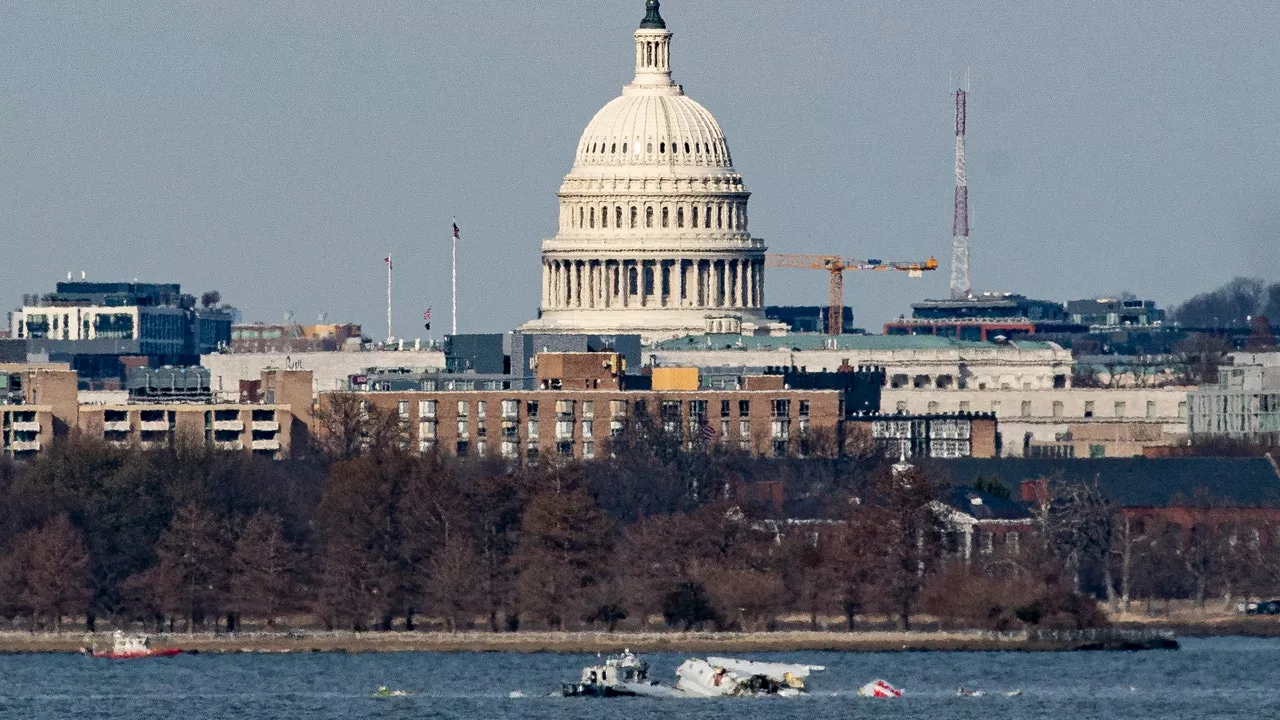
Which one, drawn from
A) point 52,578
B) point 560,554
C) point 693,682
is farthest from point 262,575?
point 693,682

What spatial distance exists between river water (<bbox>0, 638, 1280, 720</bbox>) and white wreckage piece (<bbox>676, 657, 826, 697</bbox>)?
77 centimetres

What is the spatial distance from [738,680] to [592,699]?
13.3 feet

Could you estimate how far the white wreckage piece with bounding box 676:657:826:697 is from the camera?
154 metres

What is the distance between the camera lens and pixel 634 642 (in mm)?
170625

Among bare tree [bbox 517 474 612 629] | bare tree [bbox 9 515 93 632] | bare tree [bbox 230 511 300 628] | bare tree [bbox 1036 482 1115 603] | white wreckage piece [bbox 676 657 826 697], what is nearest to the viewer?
white wreckage piece [bbox 676 657 826 697]

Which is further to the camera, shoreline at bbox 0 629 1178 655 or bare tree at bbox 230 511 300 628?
bare tree at bbox 230 511 300 628

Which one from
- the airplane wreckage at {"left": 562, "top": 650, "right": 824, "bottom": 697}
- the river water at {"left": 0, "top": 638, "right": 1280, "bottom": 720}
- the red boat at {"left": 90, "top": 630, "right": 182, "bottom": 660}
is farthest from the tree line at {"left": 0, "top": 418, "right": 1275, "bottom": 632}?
the airplane wreckage at {"left": 562, "top": 650, "right": 824, "bottom": 697}

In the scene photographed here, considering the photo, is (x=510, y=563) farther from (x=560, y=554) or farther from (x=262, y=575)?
(x=262, y=575)

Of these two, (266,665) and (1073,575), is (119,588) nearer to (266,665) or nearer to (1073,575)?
(266,665)

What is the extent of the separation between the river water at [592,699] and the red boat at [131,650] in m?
0.78

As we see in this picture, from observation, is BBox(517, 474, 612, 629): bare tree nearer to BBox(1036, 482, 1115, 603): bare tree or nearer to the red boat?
the red boat

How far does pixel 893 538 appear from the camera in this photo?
178 m

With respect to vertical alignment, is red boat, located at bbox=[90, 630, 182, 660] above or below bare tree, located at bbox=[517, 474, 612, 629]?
below

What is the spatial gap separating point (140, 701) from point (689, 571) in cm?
2671
